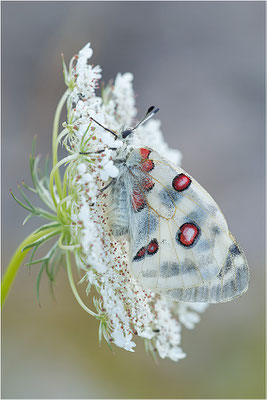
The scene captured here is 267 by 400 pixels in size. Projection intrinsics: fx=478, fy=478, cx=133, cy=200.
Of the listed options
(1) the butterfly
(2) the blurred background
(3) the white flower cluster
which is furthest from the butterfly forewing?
(2) the blurred background

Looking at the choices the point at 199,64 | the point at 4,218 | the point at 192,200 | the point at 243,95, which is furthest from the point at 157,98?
the point at 192,200

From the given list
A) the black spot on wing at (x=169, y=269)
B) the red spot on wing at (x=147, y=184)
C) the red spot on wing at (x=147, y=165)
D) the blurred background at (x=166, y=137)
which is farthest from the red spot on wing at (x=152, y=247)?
the blurred background at (x=166, y=137)

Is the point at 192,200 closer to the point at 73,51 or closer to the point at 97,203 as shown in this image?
the point at 97,203

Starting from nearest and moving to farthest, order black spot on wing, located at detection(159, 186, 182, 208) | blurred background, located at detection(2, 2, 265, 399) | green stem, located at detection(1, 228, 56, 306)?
green stem, located at detection(1, 228, 56, 306), black spot on wing, located at detection(159, 186, 182, 208), blurred background, located at detection(2, 2, 265, 399)

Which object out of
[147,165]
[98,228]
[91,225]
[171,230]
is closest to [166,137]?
[147,165]

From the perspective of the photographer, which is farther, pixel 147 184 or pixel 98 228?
pixel 147 184

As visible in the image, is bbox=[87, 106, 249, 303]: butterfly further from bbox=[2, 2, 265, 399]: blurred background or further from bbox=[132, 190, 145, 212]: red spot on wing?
bbox=[2, 2, 265, 399]: blurred background

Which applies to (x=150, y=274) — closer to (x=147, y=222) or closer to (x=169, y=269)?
(x=169, y=269)
